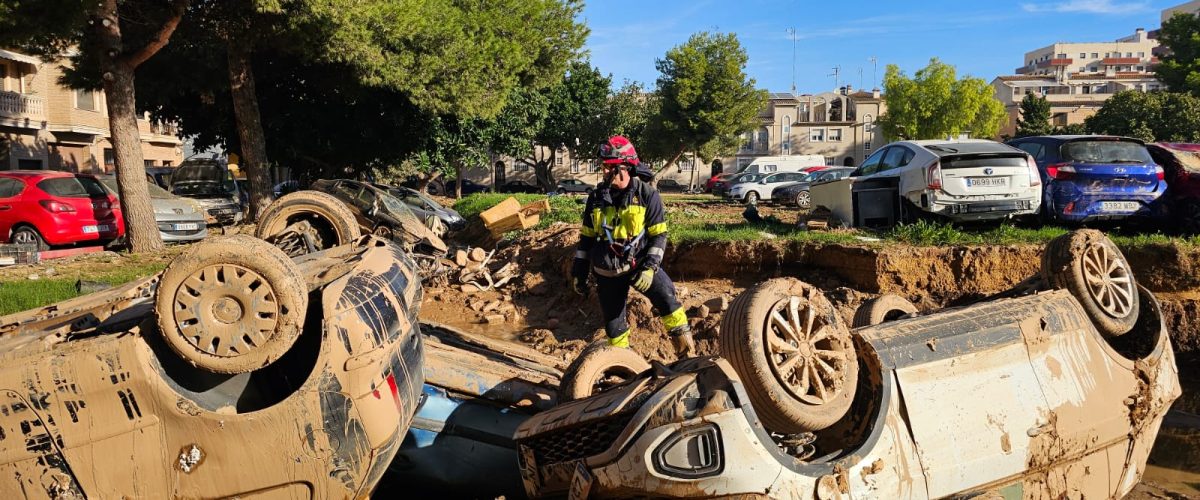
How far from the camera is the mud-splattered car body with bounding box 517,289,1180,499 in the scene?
2639 mm

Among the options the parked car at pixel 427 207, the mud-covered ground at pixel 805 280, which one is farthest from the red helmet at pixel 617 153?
the parked car at pixel 427 207

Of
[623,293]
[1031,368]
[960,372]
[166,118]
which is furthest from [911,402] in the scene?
[166,118]

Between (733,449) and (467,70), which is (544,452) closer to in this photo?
(733,449)

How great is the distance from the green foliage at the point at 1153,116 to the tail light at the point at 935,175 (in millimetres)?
35719

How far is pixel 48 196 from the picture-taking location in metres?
12.9

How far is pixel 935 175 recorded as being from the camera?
9258 millimetres

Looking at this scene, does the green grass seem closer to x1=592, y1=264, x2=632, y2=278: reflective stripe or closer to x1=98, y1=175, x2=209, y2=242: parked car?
x1=98, y1=175, x2=209, y2=242: parked car

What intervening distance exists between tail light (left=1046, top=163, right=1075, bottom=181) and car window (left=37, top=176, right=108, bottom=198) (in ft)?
50.3

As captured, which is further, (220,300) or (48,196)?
(48,196)

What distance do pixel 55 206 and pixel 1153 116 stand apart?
45660 millimetres

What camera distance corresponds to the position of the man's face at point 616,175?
202 inches

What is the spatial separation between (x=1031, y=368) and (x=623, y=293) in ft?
8.74

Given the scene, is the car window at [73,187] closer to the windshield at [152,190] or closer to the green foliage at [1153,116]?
the windshield at [152,190]

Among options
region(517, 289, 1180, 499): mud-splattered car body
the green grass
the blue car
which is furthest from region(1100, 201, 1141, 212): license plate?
the green grass
